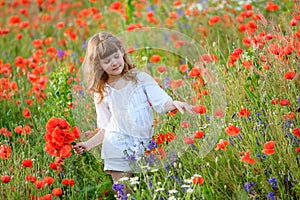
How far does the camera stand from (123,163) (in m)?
3.49

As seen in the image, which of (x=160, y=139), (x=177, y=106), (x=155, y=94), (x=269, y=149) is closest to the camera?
(x=269, y=149)

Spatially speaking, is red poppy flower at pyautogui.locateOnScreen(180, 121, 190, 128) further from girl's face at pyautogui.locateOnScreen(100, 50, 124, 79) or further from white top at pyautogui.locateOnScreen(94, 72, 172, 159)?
girl's face at pyautogui.locateOnScreen(100, 50, 124, 79)

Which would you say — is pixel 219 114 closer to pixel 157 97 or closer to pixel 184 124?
pixel 184 124

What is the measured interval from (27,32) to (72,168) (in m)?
3.27

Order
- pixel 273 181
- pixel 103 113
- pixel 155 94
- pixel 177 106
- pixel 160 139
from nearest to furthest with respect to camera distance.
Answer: pixel 273 181
pixel 177 106
pixel 160 139
pixel 155 94
pixel 103 113

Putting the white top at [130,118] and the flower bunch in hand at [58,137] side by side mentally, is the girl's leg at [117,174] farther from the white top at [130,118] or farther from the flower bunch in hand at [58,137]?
the flower bunch in hand at [58,137]

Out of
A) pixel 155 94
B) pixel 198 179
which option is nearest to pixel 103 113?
pixel 155 94

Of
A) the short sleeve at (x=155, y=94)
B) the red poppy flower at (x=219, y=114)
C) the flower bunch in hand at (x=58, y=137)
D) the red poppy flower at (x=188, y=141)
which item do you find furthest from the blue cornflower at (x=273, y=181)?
the flower bunch in hand at (x=58, y=137)

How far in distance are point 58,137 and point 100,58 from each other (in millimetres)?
537

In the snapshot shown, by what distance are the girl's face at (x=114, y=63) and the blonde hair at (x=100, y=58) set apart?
0.02 m

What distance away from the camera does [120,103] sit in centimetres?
353

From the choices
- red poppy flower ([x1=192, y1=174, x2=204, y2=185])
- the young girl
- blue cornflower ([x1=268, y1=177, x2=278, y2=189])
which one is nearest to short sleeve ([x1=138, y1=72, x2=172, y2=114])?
the young girl

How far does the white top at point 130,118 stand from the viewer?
3492mm

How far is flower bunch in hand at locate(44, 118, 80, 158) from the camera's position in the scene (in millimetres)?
3282
